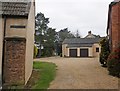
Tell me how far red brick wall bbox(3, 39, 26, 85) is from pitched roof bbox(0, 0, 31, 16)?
6.20 feet

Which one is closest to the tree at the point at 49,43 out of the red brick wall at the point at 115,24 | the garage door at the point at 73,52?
the garage door at the point at 73,52

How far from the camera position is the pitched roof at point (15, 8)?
55.7 ft

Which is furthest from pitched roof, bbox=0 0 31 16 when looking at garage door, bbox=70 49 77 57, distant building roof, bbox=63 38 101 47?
distant building roof, bbox=63 38 101 47

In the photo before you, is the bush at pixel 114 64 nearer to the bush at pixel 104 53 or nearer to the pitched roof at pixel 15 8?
the bush at pixel 104 53

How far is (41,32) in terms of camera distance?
68375mm

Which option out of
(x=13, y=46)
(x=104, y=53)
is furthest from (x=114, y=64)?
(x=13, y=46)

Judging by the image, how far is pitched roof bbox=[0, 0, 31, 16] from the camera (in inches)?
668

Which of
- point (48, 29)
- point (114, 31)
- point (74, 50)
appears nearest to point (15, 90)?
point (114, 31)

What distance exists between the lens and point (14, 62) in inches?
644

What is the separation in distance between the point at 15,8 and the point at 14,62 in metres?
3.76

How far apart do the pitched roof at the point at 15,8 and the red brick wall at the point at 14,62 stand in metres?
1.89

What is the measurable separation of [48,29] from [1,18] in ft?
179

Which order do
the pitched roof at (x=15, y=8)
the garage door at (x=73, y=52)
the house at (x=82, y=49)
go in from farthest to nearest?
the garage door at (x=73, y=52) → the house at (x=82, y=49) → the pitched roof at (x=15, y=8)

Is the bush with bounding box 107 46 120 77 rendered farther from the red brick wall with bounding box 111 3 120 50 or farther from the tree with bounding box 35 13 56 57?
the tree with bounding box 35 13 56 57
